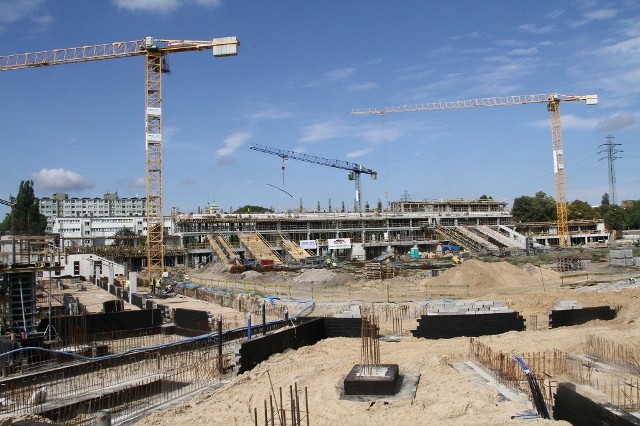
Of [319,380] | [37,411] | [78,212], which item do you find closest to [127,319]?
[37,411]

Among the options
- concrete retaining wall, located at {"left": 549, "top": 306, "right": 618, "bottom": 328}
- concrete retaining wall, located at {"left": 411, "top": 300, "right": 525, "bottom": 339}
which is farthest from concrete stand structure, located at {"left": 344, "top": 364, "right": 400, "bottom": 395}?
concrete retaining wall, located at {"left": 549, "top": 306, "right": 618, "bottom": 328}

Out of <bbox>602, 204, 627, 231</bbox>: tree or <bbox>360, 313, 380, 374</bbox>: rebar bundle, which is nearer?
<bbox>360, 313, 380, 374</bbox>: rebar bundle

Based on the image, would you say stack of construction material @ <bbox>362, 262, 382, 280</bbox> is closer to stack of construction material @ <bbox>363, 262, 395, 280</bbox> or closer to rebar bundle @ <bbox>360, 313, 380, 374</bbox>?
stack of construction material @ <bbox>363, 262, 395, 280</bbox>

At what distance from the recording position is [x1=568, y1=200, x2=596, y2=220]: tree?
110 meters

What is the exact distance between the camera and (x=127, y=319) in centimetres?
2406

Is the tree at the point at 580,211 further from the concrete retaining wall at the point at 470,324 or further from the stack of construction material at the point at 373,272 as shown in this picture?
the concrete retaining wall at the point at 470,324

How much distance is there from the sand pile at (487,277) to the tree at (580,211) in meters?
80.3

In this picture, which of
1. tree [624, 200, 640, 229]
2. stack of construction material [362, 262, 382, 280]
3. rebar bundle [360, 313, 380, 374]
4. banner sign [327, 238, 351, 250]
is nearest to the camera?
rebar bundle [360, 313, 380, 374]

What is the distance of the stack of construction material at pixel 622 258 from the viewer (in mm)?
43344

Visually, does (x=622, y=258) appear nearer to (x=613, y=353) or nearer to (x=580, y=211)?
(x=613, y=353)

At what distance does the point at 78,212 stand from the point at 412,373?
157085mm

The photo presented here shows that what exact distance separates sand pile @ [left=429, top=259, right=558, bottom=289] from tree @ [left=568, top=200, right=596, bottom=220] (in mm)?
80318

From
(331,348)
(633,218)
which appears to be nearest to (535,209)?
(633,218)

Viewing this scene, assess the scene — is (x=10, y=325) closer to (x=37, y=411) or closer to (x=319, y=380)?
(x=37, y=411)
